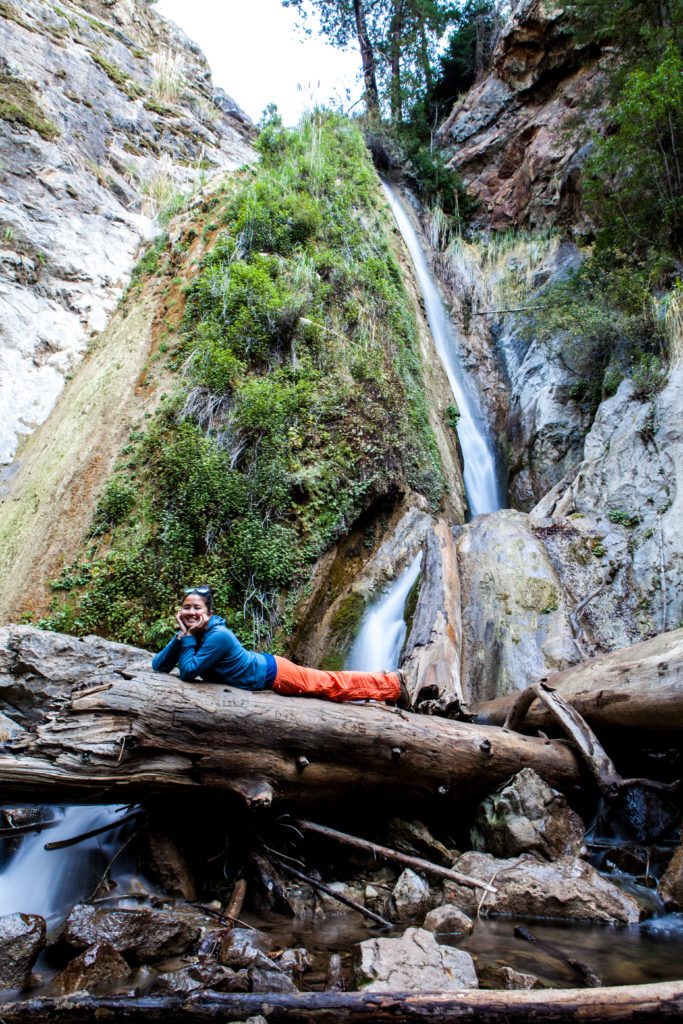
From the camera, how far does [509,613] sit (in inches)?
291

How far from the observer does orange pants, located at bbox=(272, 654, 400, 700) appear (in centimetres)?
462

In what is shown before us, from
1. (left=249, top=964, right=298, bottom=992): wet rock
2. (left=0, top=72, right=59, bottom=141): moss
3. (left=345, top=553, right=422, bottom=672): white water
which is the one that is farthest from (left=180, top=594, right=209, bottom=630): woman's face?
(left=0, top=72, right=59, bottom=141): moss

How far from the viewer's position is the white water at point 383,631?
715 centimetres

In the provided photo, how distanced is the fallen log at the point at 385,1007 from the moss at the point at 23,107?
52.1 ft

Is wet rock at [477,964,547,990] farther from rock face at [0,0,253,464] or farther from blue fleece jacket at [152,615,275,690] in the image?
rock face at [0,0,253,464]

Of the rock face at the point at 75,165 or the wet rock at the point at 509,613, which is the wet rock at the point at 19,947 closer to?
the wet rock at the point at 509,613

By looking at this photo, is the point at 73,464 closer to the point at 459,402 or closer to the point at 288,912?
the point at 288,912

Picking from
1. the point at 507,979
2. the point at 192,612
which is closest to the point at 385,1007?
the point at 507,979

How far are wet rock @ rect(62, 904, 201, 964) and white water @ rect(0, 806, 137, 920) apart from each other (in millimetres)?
684

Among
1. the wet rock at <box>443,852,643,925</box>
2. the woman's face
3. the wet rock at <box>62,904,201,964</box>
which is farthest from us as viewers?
the woman's face

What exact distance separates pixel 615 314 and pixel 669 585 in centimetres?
603

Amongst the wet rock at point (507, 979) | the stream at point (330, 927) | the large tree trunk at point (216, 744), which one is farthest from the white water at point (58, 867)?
the wet rock at point (507, 979)

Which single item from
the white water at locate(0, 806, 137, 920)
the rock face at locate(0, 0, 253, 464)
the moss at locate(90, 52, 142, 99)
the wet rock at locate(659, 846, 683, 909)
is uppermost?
the moss at locate(90, 52, 142, 99)

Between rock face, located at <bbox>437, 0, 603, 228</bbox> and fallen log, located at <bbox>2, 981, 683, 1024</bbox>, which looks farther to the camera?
rock face, located at <bbox>437, 0, 603, 228</bbox>
